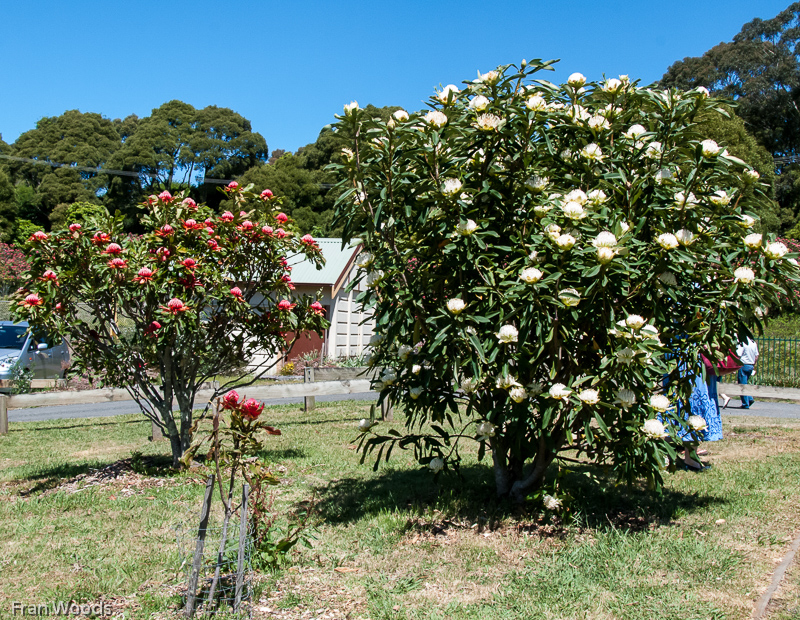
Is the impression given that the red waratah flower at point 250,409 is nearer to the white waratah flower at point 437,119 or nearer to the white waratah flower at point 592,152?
the white waratah flower at point 437,119

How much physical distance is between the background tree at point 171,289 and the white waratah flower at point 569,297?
3.38 metres

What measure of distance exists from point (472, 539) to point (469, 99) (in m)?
3.17

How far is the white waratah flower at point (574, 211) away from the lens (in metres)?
4.12

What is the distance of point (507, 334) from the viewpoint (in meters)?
4.21

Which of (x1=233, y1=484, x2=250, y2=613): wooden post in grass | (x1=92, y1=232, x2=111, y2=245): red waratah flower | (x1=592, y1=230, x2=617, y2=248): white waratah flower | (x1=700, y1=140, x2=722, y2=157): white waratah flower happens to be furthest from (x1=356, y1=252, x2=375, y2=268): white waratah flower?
(x1=92, y1=232, x2=111, y2=245): red waratah flower

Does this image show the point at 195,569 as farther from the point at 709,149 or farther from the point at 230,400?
the point at 709,149

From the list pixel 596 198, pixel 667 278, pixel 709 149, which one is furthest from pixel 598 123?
pixel 667 278

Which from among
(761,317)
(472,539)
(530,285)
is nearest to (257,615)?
(472,539)

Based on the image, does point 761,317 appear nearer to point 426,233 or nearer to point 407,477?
point 426,233

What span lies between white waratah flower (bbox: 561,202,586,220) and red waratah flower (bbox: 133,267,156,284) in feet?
12.4

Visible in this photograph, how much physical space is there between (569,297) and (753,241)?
128 centimetres

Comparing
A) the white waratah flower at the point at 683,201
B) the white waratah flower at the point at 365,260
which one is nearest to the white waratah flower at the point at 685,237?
the white waratah flower at the point at 683,201

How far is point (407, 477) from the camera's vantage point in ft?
21.6

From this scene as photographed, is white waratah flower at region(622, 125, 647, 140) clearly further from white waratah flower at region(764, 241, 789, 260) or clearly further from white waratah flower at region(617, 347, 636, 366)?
white waratah flower at region(617, 347, 636, 366)
